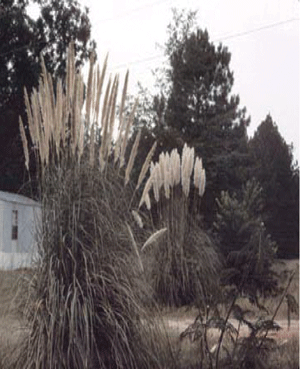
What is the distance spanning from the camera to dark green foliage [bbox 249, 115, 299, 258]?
32.3 feet

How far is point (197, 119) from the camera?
11.1m

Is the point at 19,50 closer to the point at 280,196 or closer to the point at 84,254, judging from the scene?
the point at 280,196

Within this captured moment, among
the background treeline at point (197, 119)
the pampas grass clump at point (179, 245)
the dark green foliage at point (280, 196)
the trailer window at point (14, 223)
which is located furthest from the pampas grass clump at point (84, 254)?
the trailer window at point (14, 223)

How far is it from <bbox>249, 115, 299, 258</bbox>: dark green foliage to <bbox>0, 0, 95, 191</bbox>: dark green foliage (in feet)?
10.1

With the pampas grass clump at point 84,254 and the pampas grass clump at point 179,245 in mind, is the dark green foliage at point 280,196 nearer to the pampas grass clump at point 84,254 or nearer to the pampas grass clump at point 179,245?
the pampas grass clump at point 179,245

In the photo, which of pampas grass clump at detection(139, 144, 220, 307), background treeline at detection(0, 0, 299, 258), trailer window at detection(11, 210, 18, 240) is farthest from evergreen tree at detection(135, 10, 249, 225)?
trailer window at detection(11, 210, 18, 240)

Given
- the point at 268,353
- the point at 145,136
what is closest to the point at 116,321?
the point at 268,353

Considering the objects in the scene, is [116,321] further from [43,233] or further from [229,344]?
[229,344]

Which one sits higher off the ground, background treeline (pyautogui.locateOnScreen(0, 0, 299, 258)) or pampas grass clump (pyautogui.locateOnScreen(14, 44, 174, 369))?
background treeline (pyautogui.locateOnScreen(0, 0, 299, 258))

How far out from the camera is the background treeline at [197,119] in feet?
32.2

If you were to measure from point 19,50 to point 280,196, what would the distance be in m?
5.07

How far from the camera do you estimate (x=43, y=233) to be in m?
4.15

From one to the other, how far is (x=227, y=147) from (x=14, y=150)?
3253 millimetres

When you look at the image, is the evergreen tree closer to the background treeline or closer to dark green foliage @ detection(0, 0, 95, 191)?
the background treeline
